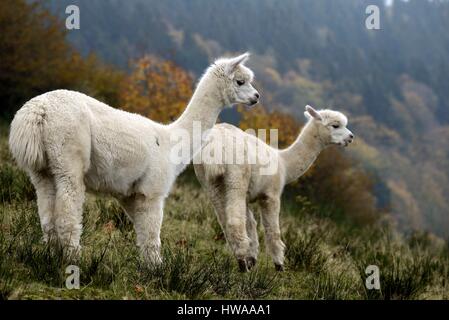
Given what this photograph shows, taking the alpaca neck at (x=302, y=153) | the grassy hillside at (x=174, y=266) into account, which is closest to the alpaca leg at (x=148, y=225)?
the grassy hillside at (x=174, y=266)

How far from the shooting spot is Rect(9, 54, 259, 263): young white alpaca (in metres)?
5.10

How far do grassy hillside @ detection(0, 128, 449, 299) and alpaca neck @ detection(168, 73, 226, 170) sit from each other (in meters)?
1.16

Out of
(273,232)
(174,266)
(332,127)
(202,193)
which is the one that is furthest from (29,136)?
(202,193)

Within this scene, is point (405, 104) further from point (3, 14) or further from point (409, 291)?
point (409, 291)

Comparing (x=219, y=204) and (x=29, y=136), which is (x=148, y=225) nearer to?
(x=29, y=136)

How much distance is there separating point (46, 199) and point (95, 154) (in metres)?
0.59

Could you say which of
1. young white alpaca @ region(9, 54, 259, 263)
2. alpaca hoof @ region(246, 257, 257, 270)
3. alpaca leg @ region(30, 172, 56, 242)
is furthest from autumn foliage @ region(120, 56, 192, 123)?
alpaca leg @ region(30, 172, 56, 242)

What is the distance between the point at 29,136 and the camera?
197 inches

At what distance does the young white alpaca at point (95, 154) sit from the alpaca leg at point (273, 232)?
1.41 metres

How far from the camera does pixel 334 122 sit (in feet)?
27.2

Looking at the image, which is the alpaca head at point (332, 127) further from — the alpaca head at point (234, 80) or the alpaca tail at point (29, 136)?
the alpaca tail at point (29, 136)
